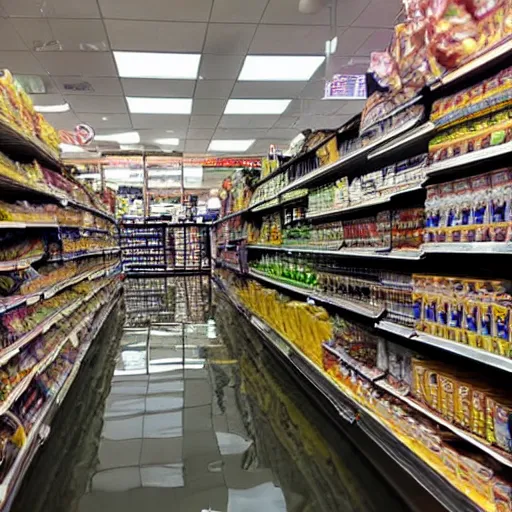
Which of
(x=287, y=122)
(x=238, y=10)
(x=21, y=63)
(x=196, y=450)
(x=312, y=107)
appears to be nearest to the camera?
(x=196, y=450)

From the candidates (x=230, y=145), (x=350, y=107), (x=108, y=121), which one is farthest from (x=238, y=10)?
(x=230, y=145)

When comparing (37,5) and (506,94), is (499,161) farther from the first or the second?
(37,5)

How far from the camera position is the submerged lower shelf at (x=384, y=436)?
171 centimetres

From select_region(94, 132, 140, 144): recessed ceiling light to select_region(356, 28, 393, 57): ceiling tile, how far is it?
6.40 metres

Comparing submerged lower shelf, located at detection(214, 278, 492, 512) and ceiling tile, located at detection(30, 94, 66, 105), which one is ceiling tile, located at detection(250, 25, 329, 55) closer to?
ceiling tile, located at detection(30, 94, 66, 105)

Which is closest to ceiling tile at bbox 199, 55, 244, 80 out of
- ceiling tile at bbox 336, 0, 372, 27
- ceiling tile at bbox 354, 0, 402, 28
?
ceiling tile at bbox 336, 0, 372, 27

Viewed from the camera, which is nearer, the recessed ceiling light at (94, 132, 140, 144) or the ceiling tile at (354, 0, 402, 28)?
the ceiling tile at (354, 0, 402, 28)

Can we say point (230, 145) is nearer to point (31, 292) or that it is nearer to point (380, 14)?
point (380, 14)

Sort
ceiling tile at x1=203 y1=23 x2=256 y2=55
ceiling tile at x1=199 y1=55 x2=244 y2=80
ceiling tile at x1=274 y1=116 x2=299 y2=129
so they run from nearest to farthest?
1. ceiling tile at x1=203 y1=23 x2=256 y2=55
2. ceiling tile at x1=199 y1=55 x2=244 y2=80
3. ceiling tile at x1=274 y1=116 x2=299 y2=129

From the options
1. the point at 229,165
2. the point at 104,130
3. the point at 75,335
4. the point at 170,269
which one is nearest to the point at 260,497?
the point at 75,335

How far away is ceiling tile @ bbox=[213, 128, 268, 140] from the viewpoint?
1106cm

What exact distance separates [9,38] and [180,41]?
2.17 m

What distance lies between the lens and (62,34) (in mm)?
5988

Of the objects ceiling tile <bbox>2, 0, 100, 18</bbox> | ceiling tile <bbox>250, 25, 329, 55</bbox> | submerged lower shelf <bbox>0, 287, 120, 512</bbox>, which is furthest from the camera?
ceiling tile <bbox>250, 25, 329, 55</bbox>
